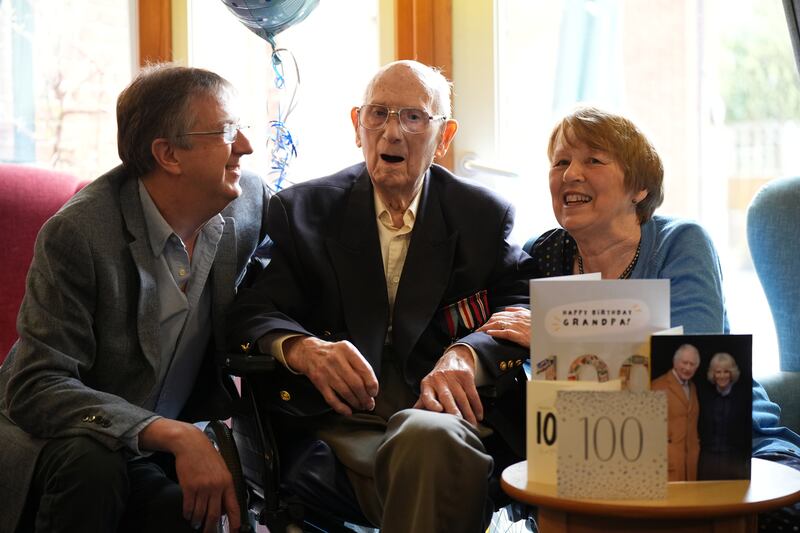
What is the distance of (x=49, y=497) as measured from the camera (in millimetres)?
1896

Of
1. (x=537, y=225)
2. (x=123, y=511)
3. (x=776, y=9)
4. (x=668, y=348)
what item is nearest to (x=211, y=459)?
(x=123, y=511)

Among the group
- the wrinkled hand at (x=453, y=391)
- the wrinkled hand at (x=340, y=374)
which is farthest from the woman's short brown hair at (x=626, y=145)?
the wrinkled hand at (x=340, y=374)

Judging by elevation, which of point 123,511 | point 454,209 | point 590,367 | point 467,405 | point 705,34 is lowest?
point 123,511

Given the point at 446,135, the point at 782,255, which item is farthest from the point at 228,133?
the point at 782,255

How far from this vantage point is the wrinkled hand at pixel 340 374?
2.06m

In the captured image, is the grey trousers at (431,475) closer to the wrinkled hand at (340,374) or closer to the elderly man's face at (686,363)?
the wrinkled hand at (340,374)

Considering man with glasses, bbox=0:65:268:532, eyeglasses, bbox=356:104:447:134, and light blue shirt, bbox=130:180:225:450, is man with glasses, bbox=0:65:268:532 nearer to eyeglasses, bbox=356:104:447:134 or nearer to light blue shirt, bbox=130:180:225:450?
light blue shirt, bbox=130:180:225:450

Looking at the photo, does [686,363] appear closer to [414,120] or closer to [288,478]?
[288,478]

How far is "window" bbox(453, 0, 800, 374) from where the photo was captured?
3166 millimetres

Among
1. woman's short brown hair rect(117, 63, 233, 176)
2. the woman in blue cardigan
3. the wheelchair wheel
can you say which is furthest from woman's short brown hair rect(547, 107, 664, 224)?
the wheelchair wheel

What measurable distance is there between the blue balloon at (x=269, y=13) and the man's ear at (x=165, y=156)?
28.6 inches

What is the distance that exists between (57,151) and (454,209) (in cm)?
175

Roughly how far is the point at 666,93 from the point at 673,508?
78.9 inches

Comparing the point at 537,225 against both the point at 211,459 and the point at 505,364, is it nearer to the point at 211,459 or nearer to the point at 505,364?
the point at 505,364
